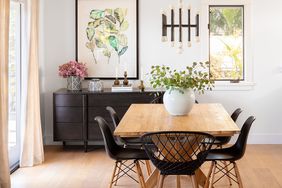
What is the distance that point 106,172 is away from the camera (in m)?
5.52

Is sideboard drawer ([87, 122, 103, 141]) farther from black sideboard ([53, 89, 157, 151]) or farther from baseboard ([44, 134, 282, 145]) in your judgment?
baseboard ([44, 134, 282, 145])

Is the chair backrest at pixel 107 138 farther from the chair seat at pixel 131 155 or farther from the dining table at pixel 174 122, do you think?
the dining table at pixel 174 122

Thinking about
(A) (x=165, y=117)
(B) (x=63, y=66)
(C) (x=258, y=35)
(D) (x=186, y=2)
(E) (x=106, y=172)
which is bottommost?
(E) (x=106, y=172)

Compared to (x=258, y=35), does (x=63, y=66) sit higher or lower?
lower

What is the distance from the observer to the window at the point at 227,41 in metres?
7.04

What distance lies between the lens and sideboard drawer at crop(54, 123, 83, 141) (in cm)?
654

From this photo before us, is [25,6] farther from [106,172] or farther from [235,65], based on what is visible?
[235,65]

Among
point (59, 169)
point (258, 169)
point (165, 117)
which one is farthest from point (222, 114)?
point (59, 169)

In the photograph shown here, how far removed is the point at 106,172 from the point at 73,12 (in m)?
2.53

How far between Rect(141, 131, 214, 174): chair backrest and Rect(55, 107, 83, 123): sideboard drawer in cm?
256

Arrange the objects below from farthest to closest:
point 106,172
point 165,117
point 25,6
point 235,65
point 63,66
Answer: point 235,65 < point 63,66 < point 25,6 < point 106,172 < point 165,117

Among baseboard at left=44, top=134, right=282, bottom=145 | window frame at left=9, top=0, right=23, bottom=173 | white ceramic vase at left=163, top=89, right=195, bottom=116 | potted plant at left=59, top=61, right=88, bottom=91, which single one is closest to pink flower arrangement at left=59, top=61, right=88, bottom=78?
potted plant at left=59, top=61, right=88, bottom=91

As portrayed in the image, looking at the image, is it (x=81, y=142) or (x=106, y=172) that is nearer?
(x=106, y=172)

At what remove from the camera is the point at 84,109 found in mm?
6523
